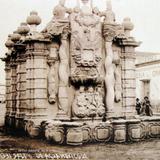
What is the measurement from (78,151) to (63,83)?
12.8 ft

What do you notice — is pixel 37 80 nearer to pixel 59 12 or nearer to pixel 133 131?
pixel 59 12

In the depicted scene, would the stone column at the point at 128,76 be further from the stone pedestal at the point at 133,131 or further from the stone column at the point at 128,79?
the stone pedestal at the point at 133,131

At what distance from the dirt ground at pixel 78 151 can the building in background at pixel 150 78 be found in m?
20.4

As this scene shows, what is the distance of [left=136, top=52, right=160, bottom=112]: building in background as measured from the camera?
36.6 metres

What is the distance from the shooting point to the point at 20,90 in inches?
705

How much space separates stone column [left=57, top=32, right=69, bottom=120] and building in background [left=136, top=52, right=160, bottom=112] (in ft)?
61.9

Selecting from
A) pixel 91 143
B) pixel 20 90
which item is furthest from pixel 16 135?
pixel 91 143

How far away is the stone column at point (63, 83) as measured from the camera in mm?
15984

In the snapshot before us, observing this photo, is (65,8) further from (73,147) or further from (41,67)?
(73,147)

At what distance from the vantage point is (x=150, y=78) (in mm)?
37844

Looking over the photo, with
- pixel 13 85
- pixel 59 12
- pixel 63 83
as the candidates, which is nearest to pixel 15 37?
pixel 13 85

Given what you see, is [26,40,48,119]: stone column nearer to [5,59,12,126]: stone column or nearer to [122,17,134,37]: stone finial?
[122,17,134,37]: stone finial

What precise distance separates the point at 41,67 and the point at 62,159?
570 cm

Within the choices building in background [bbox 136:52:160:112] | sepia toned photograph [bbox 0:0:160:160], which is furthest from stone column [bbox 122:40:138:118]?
building in background [bbox 136:52:160:112]
